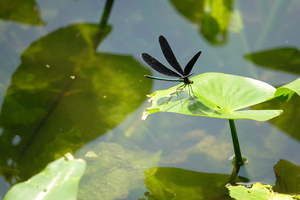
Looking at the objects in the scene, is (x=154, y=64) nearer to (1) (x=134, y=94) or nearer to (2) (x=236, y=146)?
(1) (x=134, y=94)

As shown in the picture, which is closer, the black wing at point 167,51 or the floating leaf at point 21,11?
the black wing at point 167,51

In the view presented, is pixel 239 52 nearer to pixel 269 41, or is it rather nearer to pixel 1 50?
pixel 269 41

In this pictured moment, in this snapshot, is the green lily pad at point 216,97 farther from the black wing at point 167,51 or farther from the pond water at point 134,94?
the pond water at point 134,94

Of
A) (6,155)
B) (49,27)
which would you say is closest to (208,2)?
(49,27)

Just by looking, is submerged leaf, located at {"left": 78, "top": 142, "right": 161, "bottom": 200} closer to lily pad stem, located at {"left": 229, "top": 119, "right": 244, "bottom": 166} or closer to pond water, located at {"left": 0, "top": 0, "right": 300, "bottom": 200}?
pond water, located at {"left": 0, "top": 0, "right": 300, "bottom": 200}

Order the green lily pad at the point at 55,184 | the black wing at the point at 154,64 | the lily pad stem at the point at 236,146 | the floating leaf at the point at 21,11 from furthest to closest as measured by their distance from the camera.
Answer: the floating leaf at the point at 21,11 < the black wing at the point at 154,64 < the lily pad stem at the point at 236,146 < the green lily pad at the point at 55,184

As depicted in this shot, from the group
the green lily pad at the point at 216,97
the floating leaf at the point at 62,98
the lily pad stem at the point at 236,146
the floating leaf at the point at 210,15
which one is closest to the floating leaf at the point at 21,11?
the floating leaf at the point at 62,98

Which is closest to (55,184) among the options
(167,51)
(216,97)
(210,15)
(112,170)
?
(112,170)
